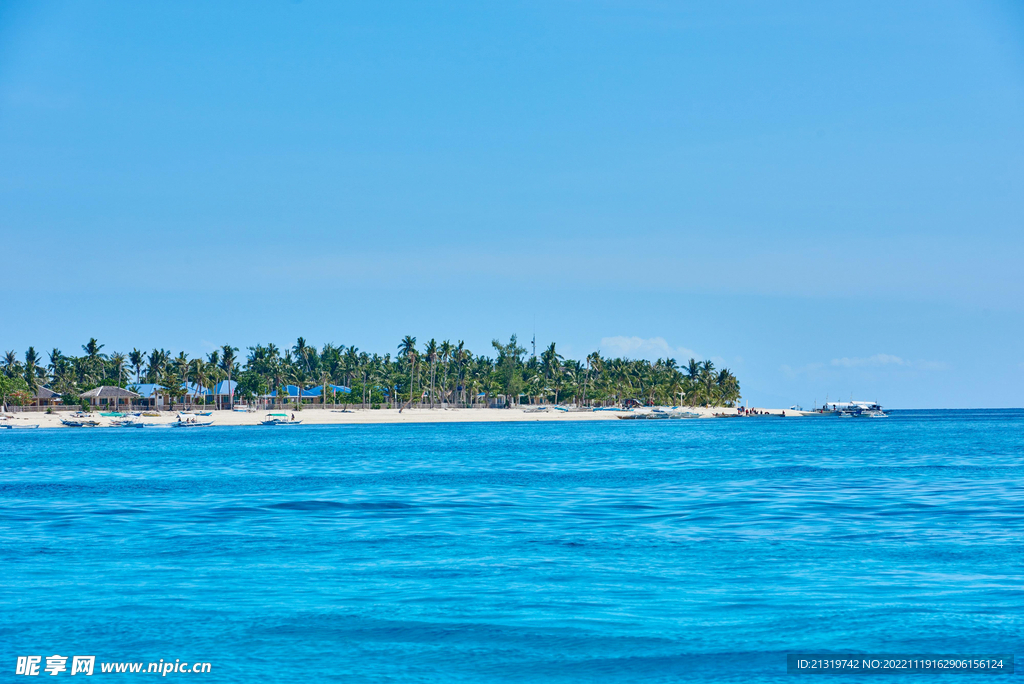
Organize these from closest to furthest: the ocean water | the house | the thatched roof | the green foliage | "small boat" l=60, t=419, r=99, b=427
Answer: the ocean water → "small boat" l=60, t=419, r=99, b=427 → the green foliage → the thatched roof → the house

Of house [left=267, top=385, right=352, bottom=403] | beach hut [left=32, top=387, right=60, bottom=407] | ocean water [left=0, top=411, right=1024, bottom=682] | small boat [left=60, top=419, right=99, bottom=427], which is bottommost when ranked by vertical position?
ocean water [left=0, top=411, right=1024, bottom=682]

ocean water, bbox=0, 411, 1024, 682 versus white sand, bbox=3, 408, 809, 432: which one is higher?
white sand, bbox=3, 408, 809, 432

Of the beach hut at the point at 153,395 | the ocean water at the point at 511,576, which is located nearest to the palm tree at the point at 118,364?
the beach hut at the point at 153,395

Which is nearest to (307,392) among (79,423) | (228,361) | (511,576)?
(228,361)

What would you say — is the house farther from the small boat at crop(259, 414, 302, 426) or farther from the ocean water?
the ocean water

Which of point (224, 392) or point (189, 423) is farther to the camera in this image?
point (224, 392)

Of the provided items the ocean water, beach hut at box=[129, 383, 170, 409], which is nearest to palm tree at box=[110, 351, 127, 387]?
beach hut at box=[129, 383, 170, 409]

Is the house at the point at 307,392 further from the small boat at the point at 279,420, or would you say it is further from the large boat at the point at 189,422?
the large boat at the point at 189,422

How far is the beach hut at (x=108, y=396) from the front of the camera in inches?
6191

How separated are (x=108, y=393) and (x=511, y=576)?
510 ft

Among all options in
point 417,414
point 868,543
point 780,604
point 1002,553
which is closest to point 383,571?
point 780,604

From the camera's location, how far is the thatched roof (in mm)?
156950

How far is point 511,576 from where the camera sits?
19.6 metres

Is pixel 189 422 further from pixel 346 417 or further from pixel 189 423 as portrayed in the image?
pixel 346 417
